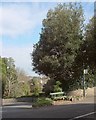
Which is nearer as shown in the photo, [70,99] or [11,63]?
[70,99]

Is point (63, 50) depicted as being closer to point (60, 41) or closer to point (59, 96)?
point (60, 41)

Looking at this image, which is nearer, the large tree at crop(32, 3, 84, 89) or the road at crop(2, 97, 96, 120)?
the road at crop(2, 97, 96, 120)

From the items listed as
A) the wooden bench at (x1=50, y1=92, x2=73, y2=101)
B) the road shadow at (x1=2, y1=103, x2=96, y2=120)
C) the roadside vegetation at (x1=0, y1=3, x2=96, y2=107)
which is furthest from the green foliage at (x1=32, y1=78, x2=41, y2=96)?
the road shadow at (x1=2, y1=103, x2=96, y2=120)

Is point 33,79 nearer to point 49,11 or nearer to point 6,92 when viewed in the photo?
point 6,92

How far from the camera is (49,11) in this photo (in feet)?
107

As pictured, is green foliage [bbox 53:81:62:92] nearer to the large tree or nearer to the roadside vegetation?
the roadside vegetation

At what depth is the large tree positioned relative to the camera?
31.5m

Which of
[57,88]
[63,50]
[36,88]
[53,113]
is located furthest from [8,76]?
[53,113]

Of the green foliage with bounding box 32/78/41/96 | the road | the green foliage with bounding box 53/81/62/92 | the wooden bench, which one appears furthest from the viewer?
the green foliage with bounding box 32/78/41/96

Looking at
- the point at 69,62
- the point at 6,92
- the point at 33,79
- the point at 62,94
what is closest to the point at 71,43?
the point at 69,62

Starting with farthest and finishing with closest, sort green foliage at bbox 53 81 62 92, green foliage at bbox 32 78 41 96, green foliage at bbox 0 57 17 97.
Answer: green foliage at bbox 0 57 17 97 → green foliage at bbox 32 78 41 96 → green foliage at bbox 53 81 62 92

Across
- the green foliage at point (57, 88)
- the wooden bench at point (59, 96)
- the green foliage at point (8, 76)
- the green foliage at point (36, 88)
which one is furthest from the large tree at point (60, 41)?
the green foliage at point (8, 76)

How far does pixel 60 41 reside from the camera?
105ft

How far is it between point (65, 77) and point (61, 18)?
17.4ft
